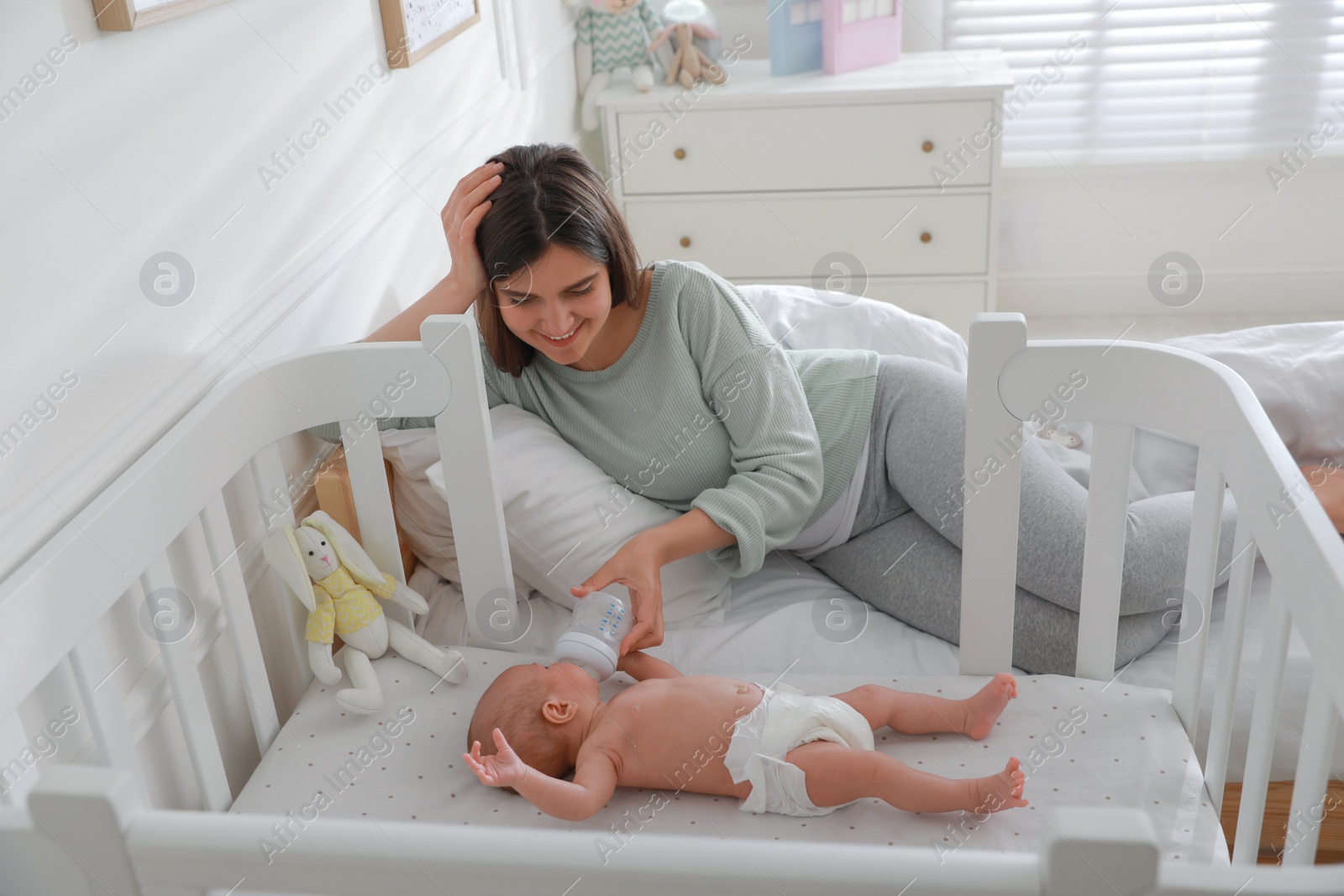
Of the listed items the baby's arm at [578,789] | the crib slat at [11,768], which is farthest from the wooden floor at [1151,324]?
the crib slat at [11,768]

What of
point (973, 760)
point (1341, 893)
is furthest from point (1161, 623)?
point (1341, 893)

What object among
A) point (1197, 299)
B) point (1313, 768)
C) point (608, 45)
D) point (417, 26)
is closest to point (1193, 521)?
point (1313, 768)

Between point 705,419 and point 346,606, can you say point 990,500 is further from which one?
point 346,606

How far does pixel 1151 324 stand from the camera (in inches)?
117

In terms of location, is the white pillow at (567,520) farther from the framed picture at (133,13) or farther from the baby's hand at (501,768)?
the framed picture at (133,13)

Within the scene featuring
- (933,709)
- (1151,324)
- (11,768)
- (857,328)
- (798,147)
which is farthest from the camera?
(1151,324)

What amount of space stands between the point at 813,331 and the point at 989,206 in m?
0.97

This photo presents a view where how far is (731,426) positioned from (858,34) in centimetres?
163

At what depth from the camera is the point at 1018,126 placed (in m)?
2.91

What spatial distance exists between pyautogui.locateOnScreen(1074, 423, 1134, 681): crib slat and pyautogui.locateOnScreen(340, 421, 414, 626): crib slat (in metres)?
0.71

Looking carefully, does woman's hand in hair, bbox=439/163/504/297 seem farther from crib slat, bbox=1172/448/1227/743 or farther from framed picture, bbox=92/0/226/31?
crib slat, bbox=1172/448/1227/743

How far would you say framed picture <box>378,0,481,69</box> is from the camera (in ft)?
4.97

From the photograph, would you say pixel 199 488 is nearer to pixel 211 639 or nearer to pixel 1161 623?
pixel 211 639

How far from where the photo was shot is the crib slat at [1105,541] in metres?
1.04
